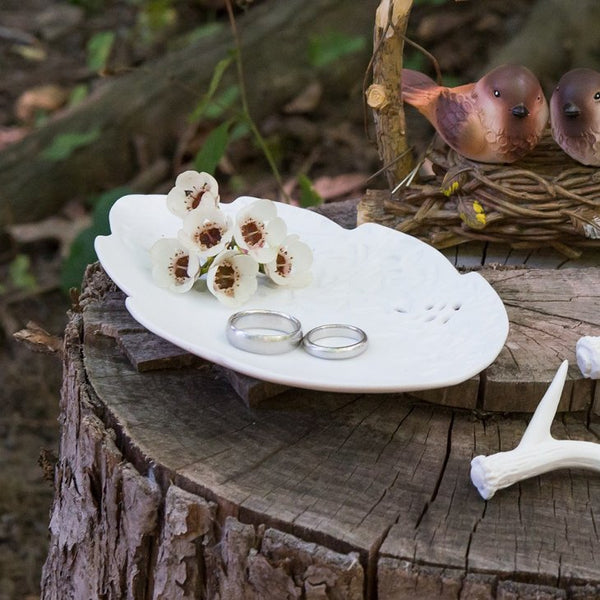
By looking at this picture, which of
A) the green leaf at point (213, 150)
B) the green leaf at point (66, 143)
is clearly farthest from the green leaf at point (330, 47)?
the green leaf at point (213, 150)

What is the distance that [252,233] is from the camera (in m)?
1.29

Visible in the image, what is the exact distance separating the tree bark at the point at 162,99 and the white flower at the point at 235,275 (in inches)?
76.7

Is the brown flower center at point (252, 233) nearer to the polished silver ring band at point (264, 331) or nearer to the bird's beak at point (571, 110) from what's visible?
the polished silver ring band at point (264, 331)

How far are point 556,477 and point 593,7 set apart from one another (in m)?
2.96

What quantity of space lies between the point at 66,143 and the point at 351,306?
2.03 metres

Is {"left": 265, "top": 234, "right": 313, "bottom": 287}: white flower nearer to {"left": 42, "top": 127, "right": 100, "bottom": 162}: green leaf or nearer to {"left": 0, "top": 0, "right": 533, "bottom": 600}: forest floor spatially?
{"left": 0, "top": 0, "right": 533, "bottom": 600}: forest floor

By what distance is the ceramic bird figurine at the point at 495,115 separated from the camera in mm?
1387

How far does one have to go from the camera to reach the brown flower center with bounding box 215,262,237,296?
1252 mm

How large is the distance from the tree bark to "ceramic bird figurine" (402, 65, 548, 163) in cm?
180

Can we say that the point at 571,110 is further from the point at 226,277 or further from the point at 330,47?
the point at 330,47

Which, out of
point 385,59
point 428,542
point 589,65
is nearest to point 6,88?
point 589,65

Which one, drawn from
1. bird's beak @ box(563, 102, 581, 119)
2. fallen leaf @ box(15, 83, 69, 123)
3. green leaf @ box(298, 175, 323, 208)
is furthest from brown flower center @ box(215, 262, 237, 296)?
fallen leaf @ box(15, 83, 69, 123)

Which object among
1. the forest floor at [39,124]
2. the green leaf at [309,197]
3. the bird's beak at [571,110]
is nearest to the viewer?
the bird's beak at [571,110]

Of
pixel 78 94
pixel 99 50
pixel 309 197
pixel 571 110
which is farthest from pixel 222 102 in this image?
pixel 571 110
